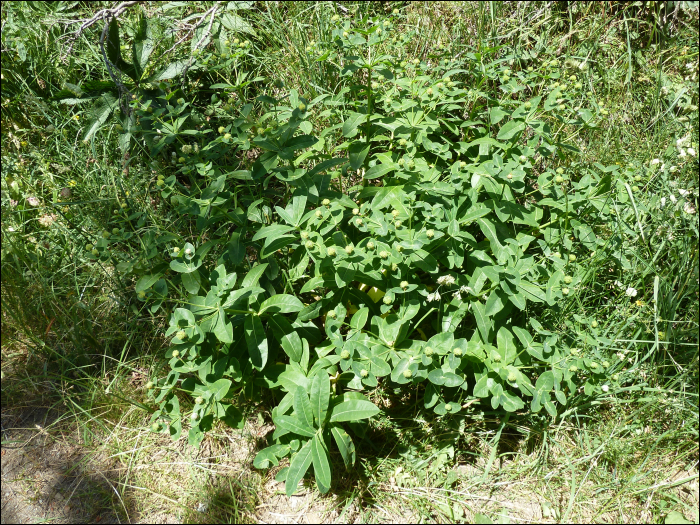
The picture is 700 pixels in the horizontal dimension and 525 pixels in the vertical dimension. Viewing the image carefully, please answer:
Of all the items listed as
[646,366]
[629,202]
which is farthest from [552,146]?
[646,366]

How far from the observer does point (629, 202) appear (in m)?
2.56

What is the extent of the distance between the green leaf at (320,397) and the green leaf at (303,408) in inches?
0.8

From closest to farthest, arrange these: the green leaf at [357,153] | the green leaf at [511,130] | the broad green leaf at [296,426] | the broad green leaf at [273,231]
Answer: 1. the broad green leaf at [296,426]
2. the broad green leaf at [273,231]
3. the green leaf at [511,130]
4. the green leaf at [357,153]

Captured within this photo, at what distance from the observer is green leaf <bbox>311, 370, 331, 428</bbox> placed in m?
2.06

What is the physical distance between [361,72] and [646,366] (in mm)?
2456

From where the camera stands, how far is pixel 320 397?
2.07m

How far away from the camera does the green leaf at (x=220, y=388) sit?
7.25 feet

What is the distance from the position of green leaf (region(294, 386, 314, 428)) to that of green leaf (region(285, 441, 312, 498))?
0.08 m

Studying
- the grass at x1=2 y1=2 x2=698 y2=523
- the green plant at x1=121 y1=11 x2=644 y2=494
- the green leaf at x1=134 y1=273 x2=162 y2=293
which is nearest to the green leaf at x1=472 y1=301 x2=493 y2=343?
the green plant at x1=121 y1=11 x2=644 y2=494

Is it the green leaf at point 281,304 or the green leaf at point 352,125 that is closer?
the green leaf at point 281,304

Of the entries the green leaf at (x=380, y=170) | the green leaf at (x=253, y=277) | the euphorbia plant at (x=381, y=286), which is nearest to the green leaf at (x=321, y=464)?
the euphorbia plant at (x=381, y=286)

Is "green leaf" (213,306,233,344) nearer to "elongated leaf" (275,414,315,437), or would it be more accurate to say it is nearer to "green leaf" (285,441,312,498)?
"elongated leaf" (275,414,315,437)

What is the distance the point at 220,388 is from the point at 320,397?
1.54 ft

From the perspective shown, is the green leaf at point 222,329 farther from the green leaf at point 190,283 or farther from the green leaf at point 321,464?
the green leaf at point 321,464
